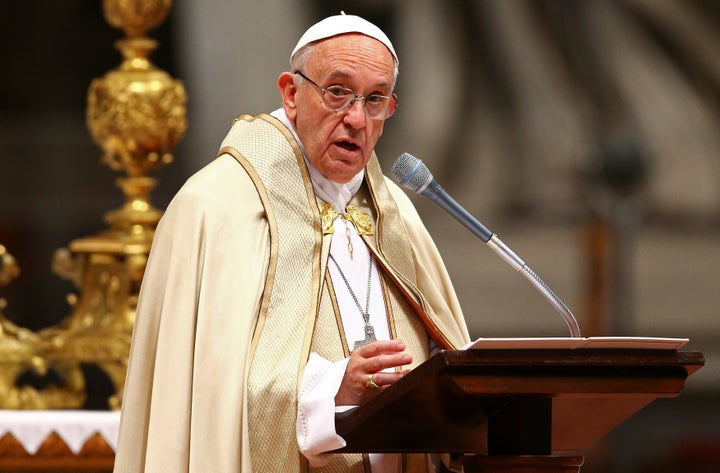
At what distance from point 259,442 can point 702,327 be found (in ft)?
25.6

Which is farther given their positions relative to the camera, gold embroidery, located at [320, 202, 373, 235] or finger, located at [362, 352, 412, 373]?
gold embroidery, located at [320, 202, 373, 235]

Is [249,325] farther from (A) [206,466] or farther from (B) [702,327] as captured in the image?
(B) [702,327]

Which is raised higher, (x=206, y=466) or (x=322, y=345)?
(x=322, y=345)

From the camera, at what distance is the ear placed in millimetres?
3635

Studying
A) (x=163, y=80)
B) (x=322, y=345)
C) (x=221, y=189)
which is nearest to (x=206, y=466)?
(x=322, y=345)

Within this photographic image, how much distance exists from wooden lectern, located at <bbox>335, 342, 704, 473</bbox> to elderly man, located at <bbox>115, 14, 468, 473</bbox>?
103mm

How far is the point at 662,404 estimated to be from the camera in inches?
413

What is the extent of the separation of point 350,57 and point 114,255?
6.78 feet

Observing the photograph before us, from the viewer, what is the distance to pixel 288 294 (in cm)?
351

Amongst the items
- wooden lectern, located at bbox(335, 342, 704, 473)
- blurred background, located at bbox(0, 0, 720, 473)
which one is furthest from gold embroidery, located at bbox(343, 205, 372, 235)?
blurred background, located at bbox(0, 0, 720, 473)

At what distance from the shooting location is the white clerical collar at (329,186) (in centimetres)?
366

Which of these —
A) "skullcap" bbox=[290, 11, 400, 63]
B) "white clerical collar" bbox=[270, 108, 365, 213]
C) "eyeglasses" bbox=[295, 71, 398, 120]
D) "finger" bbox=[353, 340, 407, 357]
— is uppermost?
"skullcap" bbox=[290, 11, 400, 63]

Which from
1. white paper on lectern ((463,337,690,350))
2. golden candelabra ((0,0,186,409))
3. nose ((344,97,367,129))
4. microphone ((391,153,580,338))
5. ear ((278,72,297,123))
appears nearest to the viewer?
white paper on lectern ((463,337,690,350))

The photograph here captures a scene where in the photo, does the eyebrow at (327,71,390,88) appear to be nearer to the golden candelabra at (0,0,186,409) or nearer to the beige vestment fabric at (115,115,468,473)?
the beige vestment fabric at (115,115,468,473)
